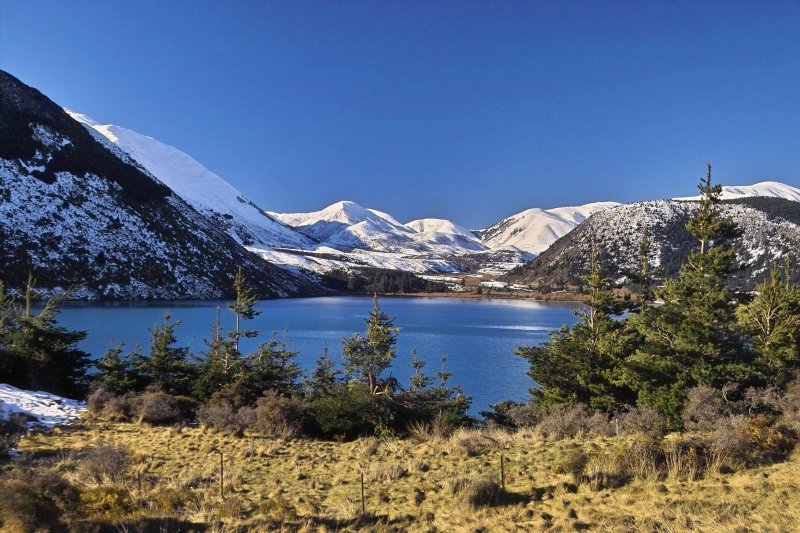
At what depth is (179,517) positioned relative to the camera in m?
8.65

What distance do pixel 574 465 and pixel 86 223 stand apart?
123200 millimetres

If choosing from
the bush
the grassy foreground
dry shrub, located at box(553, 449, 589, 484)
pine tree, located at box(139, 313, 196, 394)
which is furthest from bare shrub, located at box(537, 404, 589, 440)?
pine tree, located at box(139, 313, 196, 394)

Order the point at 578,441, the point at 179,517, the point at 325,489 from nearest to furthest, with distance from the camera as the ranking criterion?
1. the point at 179,517
2. the point at 325,489
3. the point at 578,441

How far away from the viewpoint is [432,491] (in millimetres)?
10172

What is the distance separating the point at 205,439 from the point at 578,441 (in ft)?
36.6

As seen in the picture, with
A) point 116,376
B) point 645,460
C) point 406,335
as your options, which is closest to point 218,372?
point 116,376

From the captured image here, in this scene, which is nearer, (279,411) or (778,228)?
(279,411)

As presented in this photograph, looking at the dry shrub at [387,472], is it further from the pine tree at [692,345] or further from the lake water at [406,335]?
the lake water at [406,335]

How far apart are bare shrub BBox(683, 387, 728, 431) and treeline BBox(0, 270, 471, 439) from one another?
7.63 metres

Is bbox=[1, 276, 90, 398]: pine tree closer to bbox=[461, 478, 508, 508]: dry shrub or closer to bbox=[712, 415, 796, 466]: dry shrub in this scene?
bbox=[461, 478, 508, 508]: dry shrub

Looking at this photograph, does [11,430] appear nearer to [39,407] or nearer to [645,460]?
[39,407]

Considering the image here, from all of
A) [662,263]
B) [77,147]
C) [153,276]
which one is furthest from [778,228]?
[77,147]

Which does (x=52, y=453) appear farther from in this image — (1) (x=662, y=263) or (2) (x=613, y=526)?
(1) (x=662, y=263)

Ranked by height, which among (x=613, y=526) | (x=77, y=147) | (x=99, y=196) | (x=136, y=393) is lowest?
(x=136, y=393)
